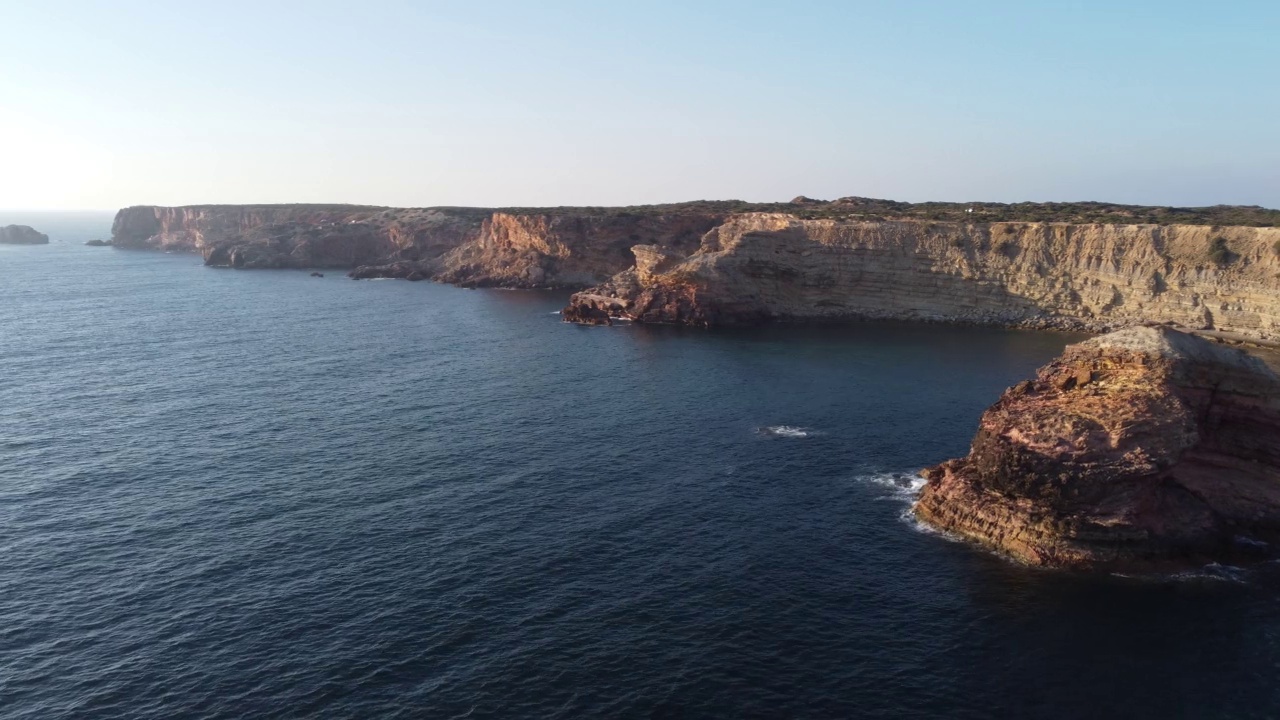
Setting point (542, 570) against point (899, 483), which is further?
point (899, 483)

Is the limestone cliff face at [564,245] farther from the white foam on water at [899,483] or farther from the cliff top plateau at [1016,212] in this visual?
the white foam on water at [899,483]

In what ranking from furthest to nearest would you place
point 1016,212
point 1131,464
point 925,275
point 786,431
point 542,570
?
1. point 1016,212
2. point 925,275
3. point 786,431
4. point 542,570
5. point 1131,464

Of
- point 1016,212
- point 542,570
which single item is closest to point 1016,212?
point 1016,212

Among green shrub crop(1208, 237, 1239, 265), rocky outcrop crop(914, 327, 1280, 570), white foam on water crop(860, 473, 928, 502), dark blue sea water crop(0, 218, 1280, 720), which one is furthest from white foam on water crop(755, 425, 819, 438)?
green shrub crop(1208, 237, 1239, 265)

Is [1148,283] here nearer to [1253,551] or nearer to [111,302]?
[1253,551]

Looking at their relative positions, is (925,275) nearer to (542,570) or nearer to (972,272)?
(972,272)

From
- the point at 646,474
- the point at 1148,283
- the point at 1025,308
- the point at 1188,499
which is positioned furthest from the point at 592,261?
the point at 1188,499

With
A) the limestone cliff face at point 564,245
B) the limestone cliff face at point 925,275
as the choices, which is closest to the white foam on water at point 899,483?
the limestone cliff face at point 925,275
